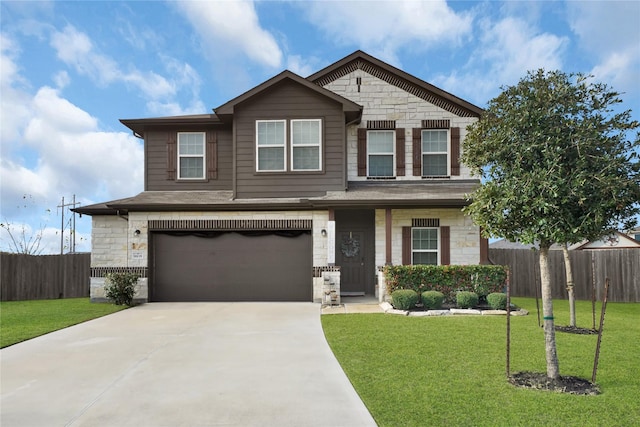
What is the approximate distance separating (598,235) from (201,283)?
36.5ft

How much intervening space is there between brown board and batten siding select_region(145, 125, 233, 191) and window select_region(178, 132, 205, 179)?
0.57 ft

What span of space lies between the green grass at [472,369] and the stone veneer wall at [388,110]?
6.20 m

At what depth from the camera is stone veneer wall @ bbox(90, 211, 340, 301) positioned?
1362 cm

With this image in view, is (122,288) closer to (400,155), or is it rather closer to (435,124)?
(400,155)

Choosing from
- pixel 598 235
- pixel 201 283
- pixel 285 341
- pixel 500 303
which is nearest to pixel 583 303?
pixel 500 303

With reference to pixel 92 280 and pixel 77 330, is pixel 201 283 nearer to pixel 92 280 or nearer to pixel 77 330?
pixel 92 280

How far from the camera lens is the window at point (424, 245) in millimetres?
14000

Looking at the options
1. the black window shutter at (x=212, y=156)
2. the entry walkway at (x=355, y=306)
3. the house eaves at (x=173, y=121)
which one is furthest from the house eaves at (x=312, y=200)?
the entry walkway at (x=355, y=306)

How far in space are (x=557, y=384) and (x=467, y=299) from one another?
6.17 meters

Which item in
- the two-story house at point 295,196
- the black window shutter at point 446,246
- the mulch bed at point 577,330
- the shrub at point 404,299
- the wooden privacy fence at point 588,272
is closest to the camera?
the mulch bed at point 577,330

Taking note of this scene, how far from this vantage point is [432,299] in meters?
11.6

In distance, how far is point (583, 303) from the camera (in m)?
15.1

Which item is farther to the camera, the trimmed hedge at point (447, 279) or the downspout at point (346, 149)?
the downspout at point (346, 149)

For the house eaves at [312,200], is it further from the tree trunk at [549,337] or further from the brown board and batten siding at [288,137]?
the tree trunk at [549,337]
